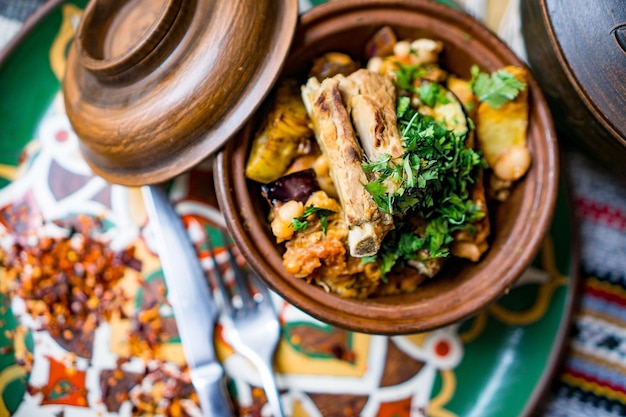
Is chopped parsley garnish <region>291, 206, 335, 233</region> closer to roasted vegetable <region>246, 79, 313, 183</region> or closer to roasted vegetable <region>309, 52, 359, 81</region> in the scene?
roasted vegetable <region>246, 79, 313, 183</region>

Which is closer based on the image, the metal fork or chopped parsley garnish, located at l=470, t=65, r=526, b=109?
chopped parsley garnish, located at l=470, t=65, r=526, b=109

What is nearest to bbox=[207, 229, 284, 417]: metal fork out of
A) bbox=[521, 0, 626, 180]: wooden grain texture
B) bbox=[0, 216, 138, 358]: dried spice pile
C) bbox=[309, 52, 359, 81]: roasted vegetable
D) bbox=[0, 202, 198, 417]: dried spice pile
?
bbox=[0, 202, 198, 417]: dried spice pile

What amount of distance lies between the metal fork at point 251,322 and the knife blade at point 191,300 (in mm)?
48

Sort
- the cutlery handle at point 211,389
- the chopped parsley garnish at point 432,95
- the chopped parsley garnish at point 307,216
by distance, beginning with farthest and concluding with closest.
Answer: the cutlery handle at point 211,389, the chopped parsley garnish at point 432,95, the chopped parsley garnish at point 307,216

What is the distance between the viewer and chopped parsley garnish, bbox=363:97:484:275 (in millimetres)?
1218

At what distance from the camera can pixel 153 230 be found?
164cm

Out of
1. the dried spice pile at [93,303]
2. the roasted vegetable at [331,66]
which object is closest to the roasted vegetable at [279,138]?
the roasted vegetable at [331,66]

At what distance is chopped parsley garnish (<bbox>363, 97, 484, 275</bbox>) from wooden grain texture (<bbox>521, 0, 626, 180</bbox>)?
0.86 ft

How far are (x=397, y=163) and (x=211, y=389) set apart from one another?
847mm

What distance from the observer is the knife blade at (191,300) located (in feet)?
5.27

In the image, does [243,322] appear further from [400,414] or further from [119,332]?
[400,414]

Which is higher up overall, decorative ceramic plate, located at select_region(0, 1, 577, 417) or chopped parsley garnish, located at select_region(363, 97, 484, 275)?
chopped parsley garnish, located at select_region(363, 97, 484, 275)

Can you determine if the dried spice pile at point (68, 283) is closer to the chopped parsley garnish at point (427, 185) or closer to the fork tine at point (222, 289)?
the fork tine at point (222, 289)

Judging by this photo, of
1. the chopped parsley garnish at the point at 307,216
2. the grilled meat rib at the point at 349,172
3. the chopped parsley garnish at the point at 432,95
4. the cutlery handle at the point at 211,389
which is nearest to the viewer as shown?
the grilled meat rib at the point at 349,172
